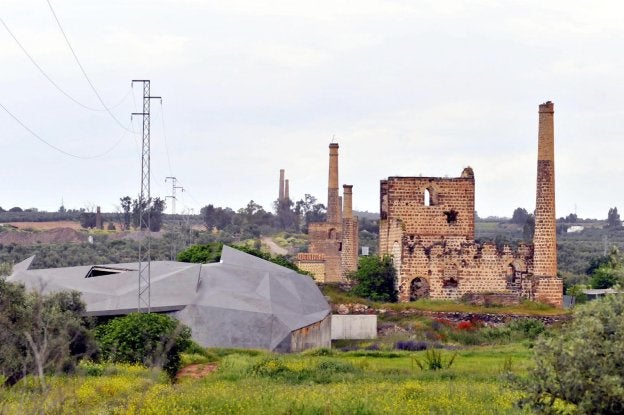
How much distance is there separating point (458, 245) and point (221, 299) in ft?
41.2

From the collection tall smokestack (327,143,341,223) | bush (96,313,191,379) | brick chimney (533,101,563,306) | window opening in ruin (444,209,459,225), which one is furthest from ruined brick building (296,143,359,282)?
bush (96,313,191,379)

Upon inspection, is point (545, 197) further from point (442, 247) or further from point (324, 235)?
point (324, 235)

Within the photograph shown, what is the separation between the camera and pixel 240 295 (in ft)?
126

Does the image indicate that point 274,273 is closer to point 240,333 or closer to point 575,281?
point 240,333

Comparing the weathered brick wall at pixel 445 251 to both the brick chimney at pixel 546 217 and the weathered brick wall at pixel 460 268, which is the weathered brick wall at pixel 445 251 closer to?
the weathered brick wall at pixel 460 268

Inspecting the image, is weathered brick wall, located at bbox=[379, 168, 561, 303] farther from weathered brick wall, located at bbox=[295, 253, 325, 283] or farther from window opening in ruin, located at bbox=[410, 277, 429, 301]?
weathered brick wall, located at bbox=[295, 253, 325, 283]

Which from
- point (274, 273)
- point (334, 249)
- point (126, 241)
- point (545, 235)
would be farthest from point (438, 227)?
point (126, 241)

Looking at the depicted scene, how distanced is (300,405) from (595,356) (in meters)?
7.45

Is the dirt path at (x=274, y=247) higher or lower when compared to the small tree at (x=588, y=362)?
higher

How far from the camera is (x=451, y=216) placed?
47812 mm

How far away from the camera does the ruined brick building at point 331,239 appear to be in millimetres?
68750

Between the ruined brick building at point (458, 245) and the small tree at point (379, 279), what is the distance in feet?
1.54

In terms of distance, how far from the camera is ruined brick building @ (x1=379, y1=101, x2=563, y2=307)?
143 ft

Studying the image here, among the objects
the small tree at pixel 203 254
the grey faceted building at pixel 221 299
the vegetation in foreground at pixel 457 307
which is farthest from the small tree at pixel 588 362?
the small tree at pixel 203 254
